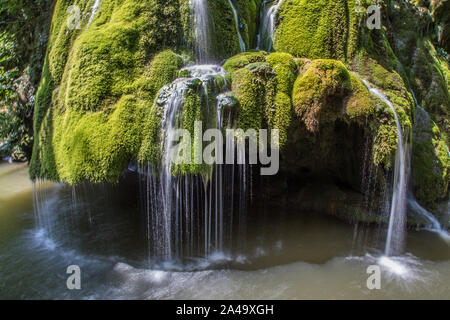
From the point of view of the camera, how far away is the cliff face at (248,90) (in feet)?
17.4

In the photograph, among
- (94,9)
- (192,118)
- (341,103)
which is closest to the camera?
(192,118)

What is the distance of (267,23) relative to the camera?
7.55 meters

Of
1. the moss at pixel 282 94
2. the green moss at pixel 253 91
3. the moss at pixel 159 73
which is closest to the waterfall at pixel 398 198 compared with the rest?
the moss at pixel 282 94

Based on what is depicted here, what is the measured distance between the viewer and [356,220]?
7125mm

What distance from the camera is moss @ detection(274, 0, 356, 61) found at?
21.9 ft

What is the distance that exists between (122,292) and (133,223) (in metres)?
2.55

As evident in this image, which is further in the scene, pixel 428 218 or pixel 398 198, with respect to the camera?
pixel 428 218

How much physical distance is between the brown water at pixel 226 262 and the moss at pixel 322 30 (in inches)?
169

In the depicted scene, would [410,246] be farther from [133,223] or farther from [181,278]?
[133,223]

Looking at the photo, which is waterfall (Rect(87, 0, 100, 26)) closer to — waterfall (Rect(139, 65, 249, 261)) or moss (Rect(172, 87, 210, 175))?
waterfall (Rect(139, 65, 249, 261))

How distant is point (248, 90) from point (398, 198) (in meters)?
4.13

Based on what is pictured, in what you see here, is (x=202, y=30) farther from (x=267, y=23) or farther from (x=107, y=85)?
(x=107, y=85)

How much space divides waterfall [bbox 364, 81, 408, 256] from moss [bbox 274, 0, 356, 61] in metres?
1.31

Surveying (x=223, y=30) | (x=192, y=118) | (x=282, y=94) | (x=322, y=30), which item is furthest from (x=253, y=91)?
(x=322, y=30)
